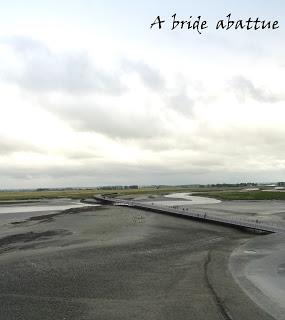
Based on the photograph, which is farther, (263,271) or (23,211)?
(23,211)

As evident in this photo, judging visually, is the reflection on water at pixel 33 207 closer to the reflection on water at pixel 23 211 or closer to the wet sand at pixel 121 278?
the reflection on water at pixel 23 211

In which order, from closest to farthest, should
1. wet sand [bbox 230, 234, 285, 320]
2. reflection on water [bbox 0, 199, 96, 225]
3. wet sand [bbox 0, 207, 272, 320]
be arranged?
wet sand [bbox 0, 207, 272, 320] < wet sand [bbox 230, 234, 285, 320] < reflection on water [bbox 0, 199, 96, 225]

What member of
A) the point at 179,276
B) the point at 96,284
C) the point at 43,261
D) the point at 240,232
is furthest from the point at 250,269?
the point at 240,232

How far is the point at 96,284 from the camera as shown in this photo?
15.5 m

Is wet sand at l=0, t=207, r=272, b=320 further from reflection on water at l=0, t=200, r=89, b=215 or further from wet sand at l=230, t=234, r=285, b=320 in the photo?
reflection on water at l=0, t=200, r=89, b=215

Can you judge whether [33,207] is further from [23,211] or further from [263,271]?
[263,271]

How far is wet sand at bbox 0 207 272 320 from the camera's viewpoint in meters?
12.0

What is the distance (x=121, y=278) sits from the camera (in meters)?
16.5

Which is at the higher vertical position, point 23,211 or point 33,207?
point 33,207

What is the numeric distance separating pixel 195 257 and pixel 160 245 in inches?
190

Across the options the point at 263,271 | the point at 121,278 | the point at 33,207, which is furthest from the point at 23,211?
the point at 263,271

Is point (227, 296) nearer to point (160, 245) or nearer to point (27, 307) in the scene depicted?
point (27, 307)

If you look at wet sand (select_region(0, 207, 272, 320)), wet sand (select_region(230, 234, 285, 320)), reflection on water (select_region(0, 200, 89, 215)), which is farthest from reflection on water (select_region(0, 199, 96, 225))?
wet sand (select_region(230, 234, 285, 320))

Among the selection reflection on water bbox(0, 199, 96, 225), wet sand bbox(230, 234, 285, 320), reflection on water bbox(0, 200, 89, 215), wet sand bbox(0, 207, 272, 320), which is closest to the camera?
wet sand bbox(0, 207, 272, 320)
